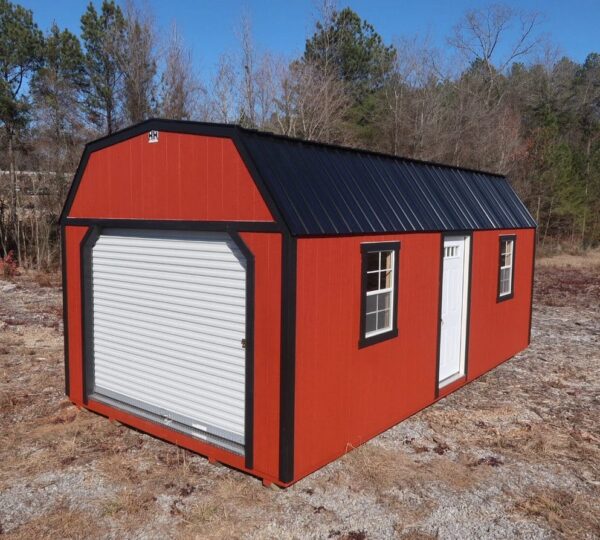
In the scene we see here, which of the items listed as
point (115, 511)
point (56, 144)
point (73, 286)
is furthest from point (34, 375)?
point (56, 144)

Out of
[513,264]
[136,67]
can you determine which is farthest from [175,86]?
[513,264]

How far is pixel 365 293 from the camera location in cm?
578

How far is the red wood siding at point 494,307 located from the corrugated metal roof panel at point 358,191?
53cm

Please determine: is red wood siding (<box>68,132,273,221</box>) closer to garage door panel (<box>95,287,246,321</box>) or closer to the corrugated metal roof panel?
the corrugated metal roof panel

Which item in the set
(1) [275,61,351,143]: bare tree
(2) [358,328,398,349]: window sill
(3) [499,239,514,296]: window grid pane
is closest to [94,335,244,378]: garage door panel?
(2) [358,328,398,349]: window sill

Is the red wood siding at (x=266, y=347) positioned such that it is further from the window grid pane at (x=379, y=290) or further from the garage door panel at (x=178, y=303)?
the window grid pane at (x=379, y=290)

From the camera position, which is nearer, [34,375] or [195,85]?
[34,375]

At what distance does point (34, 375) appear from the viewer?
8586 millimetres

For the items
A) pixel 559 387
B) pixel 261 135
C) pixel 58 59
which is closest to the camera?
pixel 261 135

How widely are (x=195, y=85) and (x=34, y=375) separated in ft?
61.1

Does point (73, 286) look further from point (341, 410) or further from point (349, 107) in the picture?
point (349, 107)

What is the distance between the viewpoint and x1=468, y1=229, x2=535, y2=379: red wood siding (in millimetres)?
8453

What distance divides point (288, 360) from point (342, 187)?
2025mm

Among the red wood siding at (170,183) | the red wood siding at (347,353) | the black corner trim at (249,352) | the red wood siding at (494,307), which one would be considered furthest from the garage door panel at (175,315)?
the red wood siding at (494,307)
